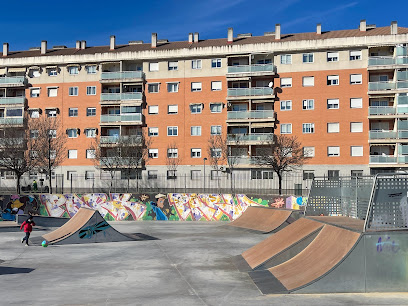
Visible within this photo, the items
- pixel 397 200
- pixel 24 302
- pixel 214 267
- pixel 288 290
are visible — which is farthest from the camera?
pixel 214 267

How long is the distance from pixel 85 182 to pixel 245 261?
41.4m

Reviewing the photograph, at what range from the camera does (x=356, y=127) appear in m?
49.9

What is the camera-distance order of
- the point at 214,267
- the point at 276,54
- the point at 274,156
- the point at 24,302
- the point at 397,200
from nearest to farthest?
the point at 24,302 → the point at 397,200 → the point at 214,267 → the point at 274,156 → the point at 276,54

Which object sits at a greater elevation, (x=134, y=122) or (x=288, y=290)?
(x=134, y=122)

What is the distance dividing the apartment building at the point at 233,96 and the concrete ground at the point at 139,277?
31705mm

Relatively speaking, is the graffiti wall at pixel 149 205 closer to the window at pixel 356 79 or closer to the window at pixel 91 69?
the window at pixel 356 79

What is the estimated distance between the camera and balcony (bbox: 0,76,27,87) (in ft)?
186

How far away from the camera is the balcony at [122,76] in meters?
54.5

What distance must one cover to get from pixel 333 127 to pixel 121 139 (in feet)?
80.0

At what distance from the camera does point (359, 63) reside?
50.0m

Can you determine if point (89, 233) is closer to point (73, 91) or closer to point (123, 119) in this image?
point (123, 119)

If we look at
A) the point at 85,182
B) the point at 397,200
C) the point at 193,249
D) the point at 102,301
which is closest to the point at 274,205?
the point at 193,249

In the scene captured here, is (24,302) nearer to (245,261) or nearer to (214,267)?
Answer: (214,267)

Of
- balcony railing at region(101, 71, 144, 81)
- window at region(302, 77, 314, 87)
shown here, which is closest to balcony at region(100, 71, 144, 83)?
balcony railing at region(101, 71, 144, 81)
